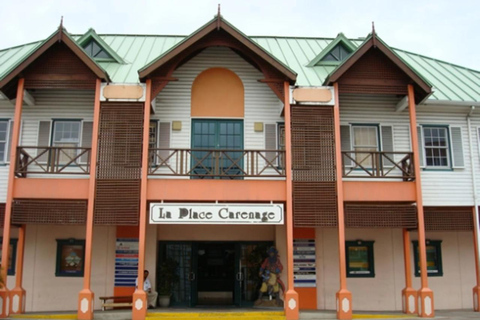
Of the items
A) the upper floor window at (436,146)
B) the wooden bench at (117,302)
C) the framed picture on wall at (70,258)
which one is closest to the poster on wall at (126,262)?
the wooden bench at (117,302)

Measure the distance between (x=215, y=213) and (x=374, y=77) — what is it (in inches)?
261

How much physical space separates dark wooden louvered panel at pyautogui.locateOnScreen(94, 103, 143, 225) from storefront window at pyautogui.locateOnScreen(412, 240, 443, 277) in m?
9.94

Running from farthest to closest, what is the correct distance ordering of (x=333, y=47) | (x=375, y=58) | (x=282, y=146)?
(x=333, y=47) < (x=282, y=146) < (x=375, y=58)

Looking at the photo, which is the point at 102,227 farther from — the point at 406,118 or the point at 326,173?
the point at 406,118

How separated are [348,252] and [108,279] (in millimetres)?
8318

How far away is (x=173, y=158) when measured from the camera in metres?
17.2

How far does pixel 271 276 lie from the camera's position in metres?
16.8

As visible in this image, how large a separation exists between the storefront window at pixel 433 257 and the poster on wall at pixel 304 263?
3702 mm

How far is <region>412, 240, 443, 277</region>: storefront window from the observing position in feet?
59.6

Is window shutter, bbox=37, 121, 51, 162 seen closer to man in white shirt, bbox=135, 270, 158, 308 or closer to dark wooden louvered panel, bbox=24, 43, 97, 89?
dark wooden louvered panel, bbox=24, 43, 97, 89

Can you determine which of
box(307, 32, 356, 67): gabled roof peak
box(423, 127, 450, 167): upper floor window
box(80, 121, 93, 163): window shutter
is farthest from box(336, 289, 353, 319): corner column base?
box(80, 121, 93, 163): window shutter

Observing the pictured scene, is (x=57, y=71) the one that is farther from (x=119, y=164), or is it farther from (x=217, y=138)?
(x=217, y=138)

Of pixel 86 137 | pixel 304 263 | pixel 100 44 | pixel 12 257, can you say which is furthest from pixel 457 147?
pixel 12 257

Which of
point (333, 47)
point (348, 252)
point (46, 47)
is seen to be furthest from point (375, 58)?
point (46, 47)
